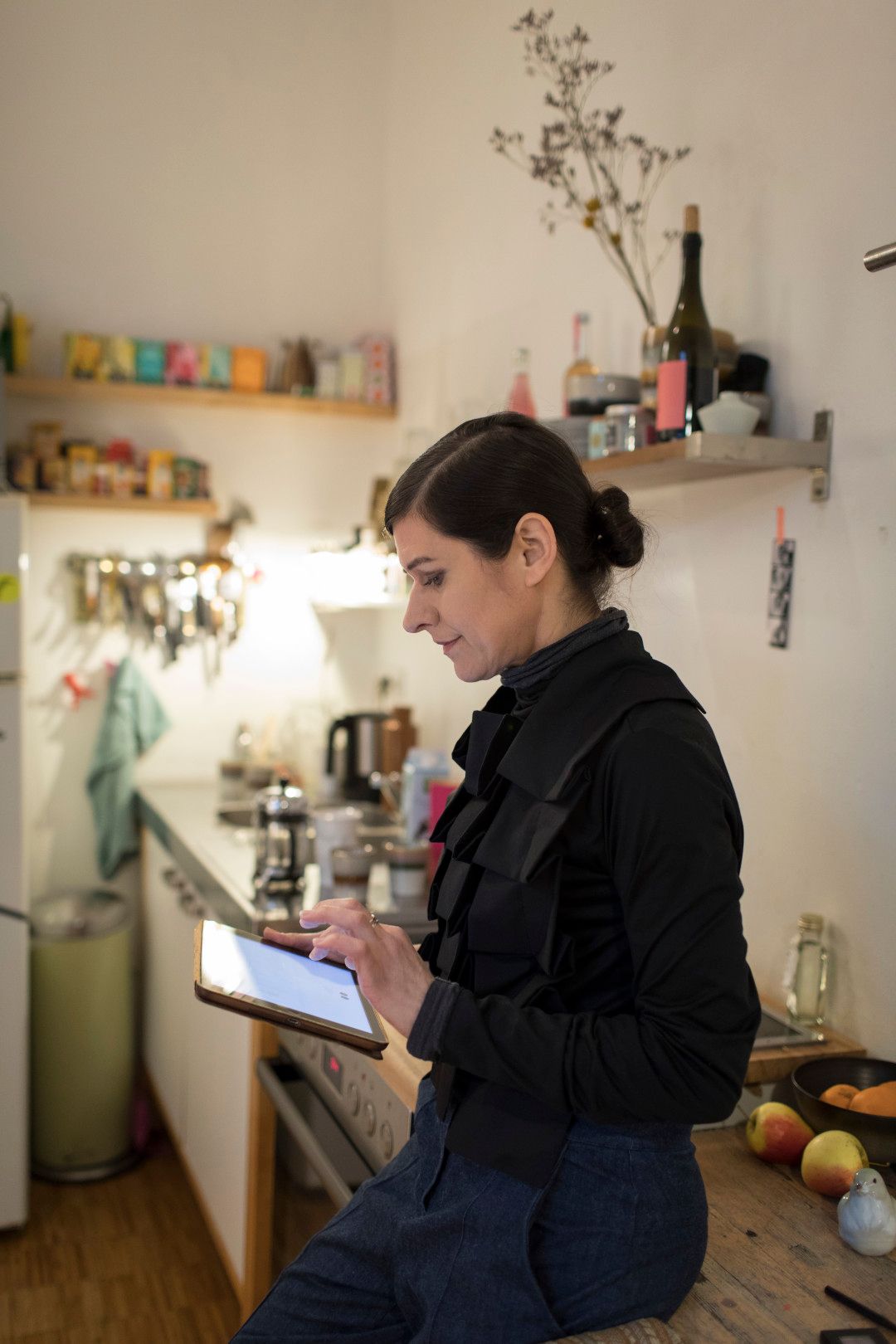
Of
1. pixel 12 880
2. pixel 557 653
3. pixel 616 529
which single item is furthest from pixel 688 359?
pixel 12 880

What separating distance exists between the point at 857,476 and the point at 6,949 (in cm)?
218

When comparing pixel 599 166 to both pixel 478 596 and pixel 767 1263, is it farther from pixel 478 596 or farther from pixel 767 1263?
pixel 767 1263

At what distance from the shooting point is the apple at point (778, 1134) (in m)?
1.42

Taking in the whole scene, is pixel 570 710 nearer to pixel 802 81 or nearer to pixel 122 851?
pixel 802 81

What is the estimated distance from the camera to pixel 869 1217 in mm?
1229

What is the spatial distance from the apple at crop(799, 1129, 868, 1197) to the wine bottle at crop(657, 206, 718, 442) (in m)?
0.98

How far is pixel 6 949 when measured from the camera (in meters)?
2.80

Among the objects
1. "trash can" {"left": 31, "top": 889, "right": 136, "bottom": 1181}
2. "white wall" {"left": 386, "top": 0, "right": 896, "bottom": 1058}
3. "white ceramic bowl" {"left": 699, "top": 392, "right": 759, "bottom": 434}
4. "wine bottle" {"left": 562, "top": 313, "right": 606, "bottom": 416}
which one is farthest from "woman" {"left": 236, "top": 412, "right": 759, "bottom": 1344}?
"trash can" {"left": 31, "top": 889, "right": 136, "bottom": 1181}

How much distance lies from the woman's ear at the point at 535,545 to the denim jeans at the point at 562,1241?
0.52 m

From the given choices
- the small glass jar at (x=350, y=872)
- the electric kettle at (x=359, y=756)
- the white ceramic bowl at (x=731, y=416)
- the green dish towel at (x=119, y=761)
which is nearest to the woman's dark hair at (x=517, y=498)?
the white ceramic bowl at (x=731, y=416)

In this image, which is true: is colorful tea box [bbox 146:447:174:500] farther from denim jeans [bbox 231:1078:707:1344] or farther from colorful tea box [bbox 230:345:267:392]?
denim jeans [bbox 231:1078:707:1344]

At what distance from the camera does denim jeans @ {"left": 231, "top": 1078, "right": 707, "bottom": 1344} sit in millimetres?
1053

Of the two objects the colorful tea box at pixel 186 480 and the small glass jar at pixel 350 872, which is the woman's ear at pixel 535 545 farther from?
the colorful tea box at pixel 186 480

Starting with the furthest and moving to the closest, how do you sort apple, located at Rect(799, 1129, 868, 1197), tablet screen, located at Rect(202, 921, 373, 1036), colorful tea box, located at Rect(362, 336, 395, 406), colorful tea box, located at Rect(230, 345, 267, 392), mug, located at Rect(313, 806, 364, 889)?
colorful tea box, located at Rect(362, 336, 395, 406)
colorful tea box, located at Rect(230, 345, 267, 392)
mug, located at Rect(313, 806, 364, 889)
apple, located at Rect(799, 1129, 868, 1197)
tablet screen, located at Rect(202, 921, 373, 1036)
